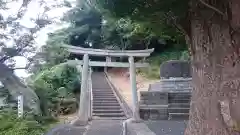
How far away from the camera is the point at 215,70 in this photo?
4910mm

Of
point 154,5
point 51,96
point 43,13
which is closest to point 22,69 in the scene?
point 43,13

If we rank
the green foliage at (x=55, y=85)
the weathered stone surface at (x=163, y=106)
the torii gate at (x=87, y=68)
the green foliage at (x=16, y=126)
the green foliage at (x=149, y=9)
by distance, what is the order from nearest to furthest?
the green foliage at (x=149, y=9) < the green foliage at (x=16, y=126) < the torii gate at (x=87, y=68) < the weathered stone surface at (x=163, y=106) < the green foliage at (x=55, y=85)

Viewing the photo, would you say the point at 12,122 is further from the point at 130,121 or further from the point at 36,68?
the point at 130,121

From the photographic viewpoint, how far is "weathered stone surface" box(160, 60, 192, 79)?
14.9 m

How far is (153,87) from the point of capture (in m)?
15.1

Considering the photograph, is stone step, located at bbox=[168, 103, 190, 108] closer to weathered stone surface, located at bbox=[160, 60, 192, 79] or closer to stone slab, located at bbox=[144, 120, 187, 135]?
stone slab, located at bbox=[144, 120, 187, 135]

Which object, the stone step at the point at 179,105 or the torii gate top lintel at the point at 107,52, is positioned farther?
the stone step at the point at 179,105

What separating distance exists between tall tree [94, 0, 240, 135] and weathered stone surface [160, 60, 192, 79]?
30.5 feet

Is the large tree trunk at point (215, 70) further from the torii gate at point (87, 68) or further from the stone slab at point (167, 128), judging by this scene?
the torii gate at point (87, 68)

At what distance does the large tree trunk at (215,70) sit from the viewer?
14.9ft

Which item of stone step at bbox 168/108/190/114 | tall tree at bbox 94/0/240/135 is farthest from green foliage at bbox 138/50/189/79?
tall tree at bbox 94/0/240/135

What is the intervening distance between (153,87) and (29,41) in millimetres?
7273

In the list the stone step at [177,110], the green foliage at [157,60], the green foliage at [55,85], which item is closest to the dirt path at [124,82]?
the green foliage at [157,60]

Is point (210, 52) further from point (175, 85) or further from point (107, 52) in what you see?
point (175, 85)
